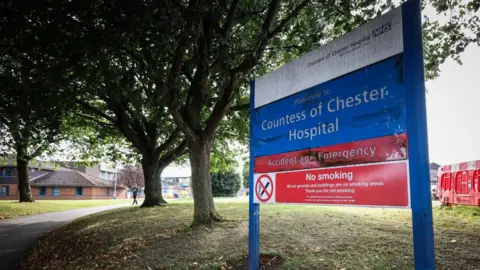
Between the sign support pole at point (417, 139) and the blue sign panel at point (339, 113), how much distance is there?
0.11 meters

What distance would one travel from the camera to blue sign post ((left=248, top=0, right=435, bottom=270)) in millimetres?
3320

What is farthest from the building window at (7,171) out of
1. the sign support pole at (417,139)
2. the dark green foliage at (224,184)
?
the sign support pole at (417,139)

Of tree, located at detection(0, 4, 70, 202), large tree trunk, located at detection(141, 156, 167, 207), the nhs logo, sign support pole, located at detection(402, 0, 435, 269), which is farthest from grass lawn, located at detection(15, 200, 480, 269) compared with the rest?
large tree trunk, located at detection(141, 156, 167, 207)

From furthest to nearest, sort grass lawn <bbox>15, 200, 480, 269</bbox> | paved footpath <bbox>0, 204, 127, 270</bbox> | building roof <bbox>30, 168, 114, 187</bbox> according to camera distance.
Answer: building roof <bbox>30, 168, 114, 187</bbox>
paved footpath <bbox>0, 204, 127, 270</bbox>
grass lawn <bbox>15, 200, 480, 269</bbox>

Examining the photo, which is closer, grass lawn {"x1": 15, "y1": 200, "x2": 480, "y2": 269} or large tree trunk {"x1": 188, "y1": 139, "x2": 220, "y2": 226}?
grass lawn {"x1": 15, "y1": 200, "x2": 480, "y2": 269}

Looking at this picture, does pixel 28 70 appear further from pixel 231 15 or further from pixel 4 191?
pixel 4 191

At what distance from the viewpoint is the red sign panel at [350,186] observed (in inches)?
134

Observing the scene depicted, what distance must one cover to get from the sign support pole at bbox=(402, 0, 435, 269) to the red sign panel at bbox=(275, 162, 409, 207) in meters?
0.13

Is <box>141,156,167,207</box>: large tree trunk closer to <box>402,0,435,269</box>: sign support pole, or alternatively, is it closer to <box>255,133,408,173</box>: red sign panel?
<box>255,133,408,173</box>: red sign panel

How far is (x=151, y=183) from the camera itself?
20.8 meters

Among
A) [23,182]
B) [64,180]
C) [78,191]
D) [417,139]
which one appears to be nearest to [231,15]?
[417,139]

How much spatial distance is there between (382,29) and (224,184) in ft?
155

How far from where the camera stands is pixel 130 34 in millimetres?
5527

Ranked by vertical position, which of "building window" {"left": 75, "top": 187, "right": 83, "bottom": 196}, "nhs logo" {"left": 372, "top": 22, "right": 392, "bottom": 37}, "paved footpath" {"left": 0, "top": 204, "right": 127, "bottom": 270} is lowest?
"building window" {"left": 75, "top": 187, "right": 83, "bottom": 196}
